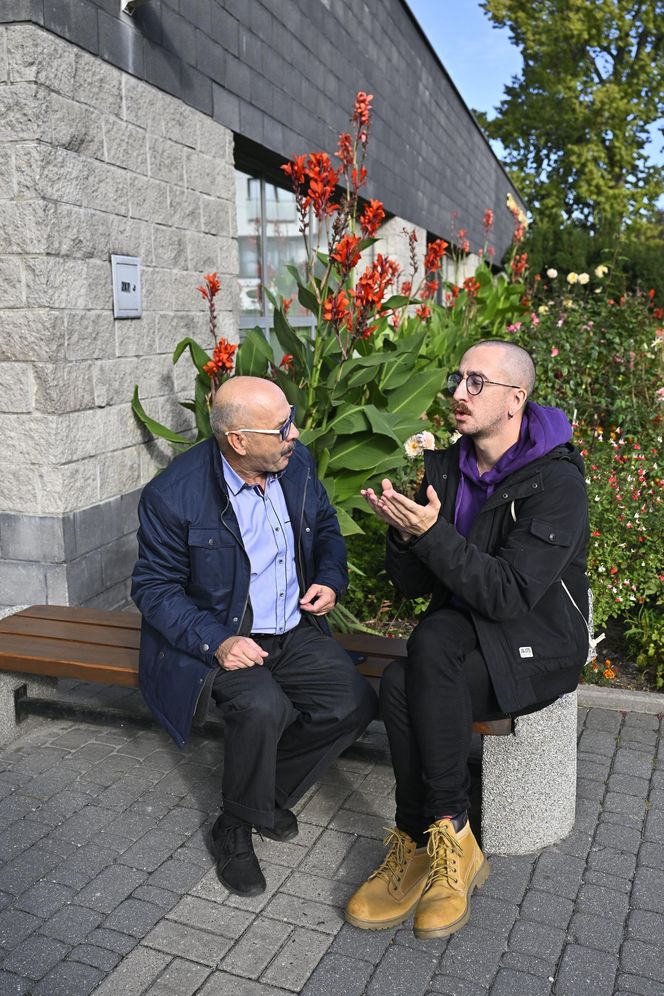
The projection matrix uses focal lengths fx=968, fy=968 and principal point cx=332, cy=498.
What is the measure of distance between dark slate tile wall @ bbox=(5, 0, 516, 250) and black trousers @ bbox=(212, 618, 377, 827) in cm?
285

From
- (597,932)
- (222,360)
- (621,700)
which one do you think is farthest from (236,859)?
(222,360)

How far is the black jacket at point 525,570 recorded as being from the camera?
277cm

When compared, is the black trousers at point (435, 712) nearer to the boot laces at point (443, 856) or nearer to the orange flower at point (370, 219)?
the boot laces at point (443, 856)

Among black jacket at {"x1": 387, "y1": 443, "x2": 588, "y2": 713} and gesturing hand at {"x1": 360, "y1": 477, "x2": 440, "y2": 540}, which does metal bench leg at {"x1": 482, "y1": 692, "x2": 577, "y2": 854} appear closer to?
black jacket at {"x1": 387, "y1": 443, "x2": 588, "y2": 713}

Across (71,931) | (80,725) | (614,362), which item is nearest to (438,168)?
(614,362)

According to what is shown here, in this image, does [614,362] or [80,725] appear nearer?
[80,725]

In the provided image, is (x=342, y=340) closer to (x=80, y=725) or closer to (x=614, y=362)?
(x=80, y=725)

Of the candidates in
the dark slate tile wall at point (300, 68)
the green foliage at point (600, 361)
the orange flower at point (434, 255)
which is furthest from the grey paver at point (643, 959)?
the green foliage at point (600, 361)

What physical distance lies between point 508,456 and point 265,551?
33.4 inches

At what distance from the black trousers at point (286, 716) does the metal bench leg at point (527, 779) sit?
45 centimetres

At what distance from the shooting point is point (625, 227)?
2833 cm

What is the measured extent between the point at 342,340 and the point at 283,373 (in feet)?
1.19

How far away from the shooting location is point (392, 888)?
2807mm

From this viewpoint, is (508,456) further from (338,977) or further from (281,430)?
(338,977)
